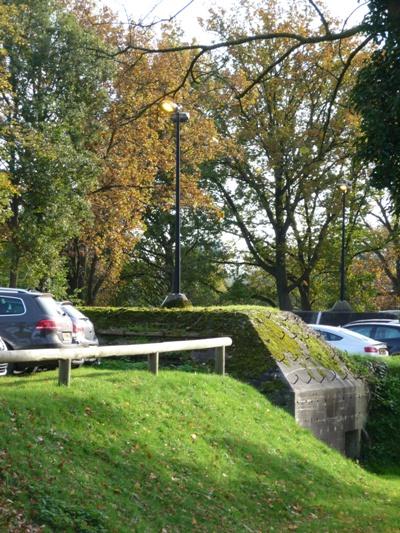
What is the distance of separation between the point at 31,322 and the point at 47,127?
18397mm

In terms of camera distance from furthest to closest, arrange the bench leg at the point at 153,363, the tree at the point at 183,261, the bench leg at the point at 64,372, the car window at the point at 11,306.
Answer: the tree at the point at 183,261
the car window at the point at 11,306
the bench leg at the point at 153,363
the bench leg at the point at 64,372

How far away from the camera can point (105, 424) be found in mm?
10531

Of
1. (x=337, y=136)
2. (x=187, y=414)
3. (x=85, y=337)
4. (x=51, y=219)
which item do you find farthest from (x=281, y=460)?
(x=337, y=136)

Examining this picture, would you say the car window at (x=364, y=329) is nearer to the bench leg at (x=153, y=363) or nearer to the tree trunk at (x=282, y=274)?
the bench leg at (x=153, y=363)

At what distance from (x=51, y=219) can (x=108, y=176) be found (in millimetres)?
Answer: 6024

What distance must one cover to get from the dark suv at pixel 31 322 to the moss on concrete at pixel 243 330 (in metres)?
3.29

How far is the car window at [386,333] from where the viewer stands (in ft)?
89.4

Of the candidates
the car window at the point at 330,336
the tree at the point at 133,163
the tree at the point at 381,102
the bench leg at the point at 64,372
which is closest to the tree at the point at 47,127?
the tree at the point at 133,163

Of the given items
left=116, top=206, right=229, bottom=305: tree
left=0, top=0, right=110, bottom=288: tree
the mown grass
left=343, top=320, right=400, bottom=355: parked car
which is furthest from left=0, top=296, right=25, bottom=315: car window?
left=116, top=206, right=229, bottom=305: tree

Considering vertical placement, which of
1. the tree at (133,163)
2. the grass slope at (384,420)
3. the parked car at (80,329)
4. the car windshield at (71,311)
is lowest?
the grass slope at (384,420)

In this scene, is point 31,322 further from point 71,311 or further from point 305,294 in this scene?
point 305,294

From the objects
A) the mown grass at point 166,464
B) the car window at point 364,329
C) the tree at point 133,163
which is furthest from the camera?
the tree at point 133,163

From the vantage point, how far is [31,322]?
1461 cm

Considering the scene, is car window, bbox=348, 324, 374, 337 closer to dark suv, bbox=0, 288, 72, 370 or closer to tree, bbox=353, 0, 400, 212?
dark suv, bbox=0, 288, 72, 370
